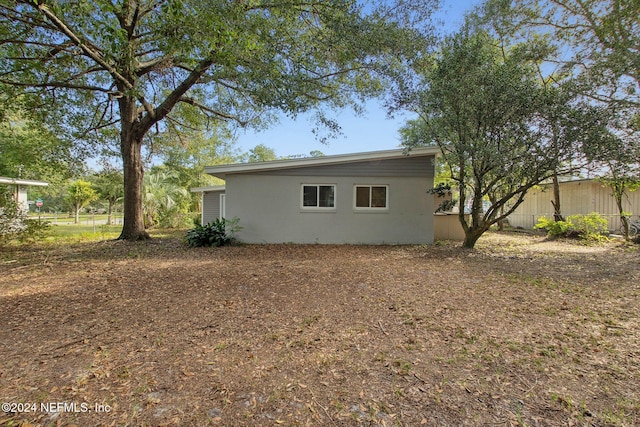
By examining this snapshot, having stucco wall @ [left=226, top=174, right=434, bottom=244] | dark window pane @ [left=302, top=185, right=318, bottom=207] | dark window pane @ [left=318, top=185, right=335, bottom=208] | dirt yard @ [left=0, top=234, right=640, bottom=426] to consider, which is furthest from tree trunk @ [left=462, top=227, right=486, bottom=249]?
dark window pane @ [left=302, top=185, right=318, bottom=207]

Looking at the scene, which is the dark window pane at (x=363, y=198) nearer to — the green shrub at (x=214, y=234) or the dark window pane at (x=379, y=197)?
the dark window pane at (x=379, y=197)

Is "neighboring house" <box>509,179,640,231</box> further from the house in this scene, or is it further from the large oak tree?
the large oak tree

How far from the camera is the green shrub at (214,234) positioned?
9414mm

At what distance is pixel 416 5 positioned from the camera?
7.19 meters

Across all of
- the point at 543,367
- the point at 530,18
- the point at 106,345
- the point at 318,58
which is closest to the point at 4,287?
the point at 106,345

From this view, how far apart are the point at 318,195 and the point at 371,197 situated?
1.76 metres

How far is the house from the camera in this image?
382 inches

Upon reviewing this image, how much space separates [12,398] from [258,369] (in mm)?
1662

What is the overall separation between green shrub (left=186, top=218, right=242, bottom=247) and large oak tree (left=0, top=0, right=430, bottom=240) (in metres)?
2.59

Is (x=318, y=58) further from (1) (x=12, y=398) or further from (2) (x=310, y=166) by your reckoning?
(1) (x=12, y=398)

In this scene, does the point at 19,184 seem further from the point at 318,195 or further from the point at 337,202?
the point at 337,202

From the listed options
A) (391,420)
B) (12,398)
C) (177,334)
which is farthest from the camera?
(177,334)

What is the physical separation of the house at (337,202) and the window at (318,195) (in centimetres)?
3

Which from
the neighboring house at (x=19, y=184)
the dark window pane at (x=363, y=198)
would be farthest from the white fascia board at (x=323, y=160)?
the neighboring house at (x=19, y=184)
